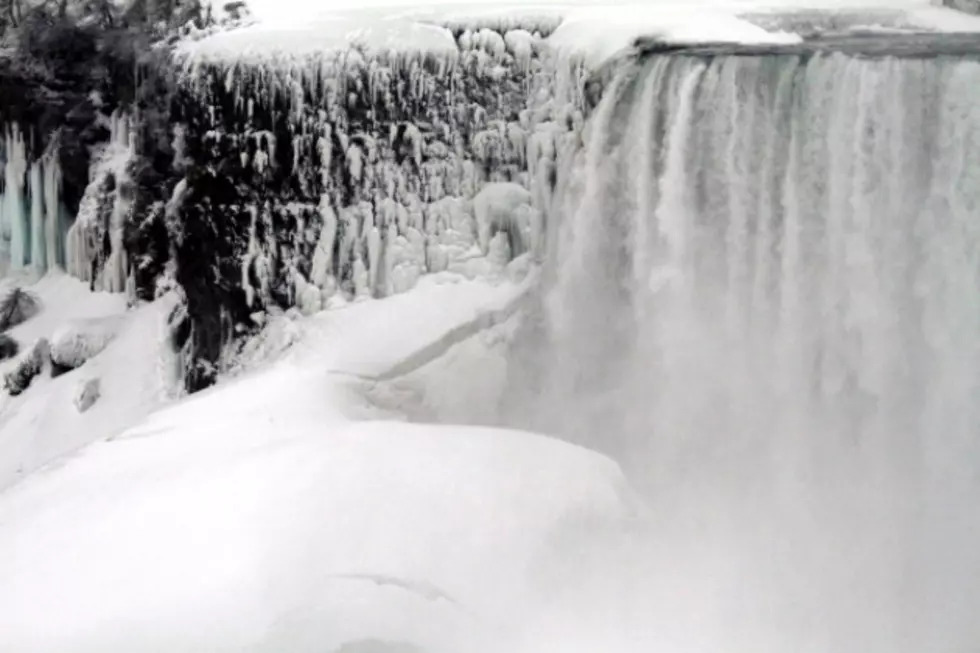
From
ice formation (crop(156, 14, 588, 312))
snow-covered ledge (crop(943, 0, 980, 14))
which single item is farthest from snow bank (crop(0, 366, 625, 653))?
snow-covered ledge (crop(943, 0, 980, 14))

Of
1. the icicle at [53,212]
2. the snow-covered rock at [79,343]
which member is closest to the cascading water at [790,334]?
the snow-covered rock at [79,343]

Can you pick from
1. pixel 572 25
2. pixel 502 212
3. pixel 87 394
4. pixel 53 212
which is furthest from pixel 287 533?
pixel 53 212

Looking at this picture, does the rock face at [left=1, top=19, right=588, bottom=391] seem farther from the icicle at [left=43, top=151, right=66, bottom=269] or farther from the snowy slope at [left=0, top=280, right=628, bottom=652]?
the icicle at [left=43, top=151, right=66, bottom=269]

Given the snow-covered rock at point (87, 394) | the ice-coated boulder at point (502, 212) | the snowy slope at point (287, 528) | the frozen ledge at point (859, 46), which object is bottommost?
the snow-covered rock at point (87, 394)

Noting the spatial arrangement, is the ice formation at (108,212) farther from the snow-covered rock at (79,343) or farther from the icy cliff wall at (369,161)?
the icy cliff wall at (369,161)

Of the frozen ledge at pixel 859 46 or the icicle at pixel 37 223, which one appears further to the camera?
the icicle at pixel 37 223

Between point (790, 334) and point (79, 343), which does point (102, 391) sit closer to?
point (79, 343)
